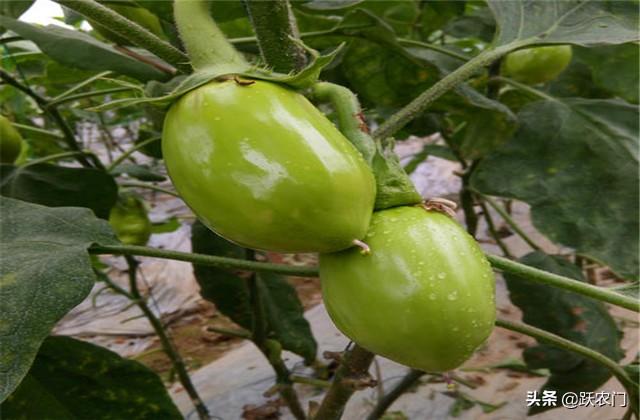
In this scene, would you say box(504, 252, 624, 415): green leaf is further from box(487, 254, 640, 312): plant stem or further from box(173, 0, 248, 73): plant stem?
box(173, 0, 248, 73): plant stem

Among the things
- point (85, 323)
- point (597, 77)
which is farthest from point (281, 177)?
point (85, 323)

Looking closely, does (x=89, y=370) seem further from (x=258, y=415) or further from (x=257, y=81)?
(x=258, y=415)

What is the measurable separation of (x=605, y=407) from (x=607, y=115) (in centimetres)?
52

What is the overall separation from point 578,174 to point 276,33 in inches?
18.4

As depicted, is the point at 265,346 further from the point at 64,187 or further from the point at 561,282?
the point at 561,282

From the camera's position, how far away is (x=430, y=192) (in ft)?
9.80

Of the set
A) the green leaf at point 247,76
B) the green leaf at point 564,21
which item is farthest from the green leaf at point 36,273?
the green leaf at point 564,21

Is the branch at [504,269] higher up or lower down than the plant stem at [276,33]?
lower down

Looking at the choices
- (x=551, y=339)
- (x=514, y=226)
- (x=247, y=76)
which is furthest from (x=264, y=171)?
(x=514, y=226)

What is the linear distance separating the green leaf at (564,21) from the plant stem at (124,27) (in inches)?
13.4

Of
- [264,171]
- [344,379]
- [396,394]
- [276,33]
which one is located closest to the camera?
[264,171]

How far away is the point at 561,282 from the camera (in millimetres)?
446

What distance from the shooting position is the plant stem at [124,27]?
1.50ft

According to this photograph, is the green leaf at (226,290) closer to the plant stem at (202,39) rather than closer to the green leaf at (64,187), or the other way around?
the green leaf at (64,187)
